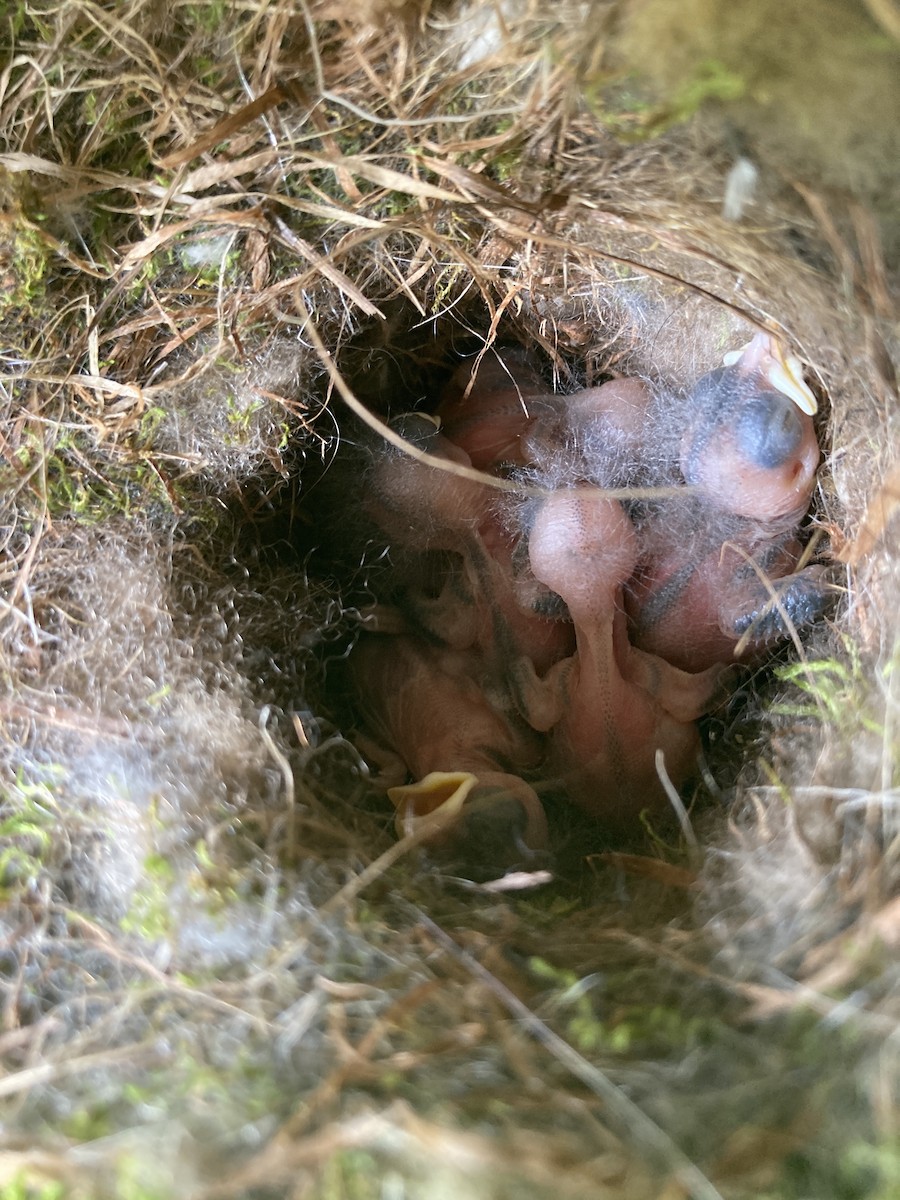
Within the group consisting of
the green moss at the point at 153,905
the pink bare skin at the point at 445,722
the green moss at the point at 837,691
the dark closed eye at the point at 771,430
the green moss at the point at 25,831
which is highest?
the dark closed eye at the point at 771,430

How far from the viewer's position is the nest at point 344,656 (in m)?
0.59

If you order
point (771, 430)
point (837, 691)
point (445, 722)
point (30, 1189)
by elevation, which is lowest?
point (445, 722)

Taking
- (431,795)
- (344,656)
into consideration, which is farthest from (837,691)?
(344,656)

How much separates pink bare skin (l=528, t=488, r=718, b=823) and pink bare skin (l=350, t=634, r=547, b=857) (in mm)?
65

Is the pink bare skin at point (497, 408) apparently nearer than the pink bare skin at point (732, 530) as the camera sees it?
No

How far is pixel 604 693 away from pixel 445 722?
0.71 feet

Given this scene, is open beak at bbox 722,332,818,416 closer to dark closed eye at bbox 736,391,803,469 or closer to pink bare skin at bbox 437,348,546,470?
dark closed eye at bbox 736,391,803,469

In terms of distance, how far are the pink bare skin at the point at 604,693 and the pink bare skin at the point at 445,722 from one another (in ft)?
0.21

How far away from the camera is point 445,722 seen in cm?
119

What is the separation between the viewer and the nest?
23.2 inches

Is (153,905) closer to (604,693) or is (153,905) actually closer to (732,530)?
(604,693)

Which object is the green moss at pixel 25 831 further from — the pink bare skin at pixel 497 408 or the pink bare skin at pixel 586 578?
the pink bare skin at pixel 497 408

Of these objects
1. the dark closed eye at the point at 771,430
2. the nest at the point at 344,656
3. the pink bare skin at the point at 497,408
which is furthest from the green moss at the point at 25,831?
the dark closed eye at the point at 771,430

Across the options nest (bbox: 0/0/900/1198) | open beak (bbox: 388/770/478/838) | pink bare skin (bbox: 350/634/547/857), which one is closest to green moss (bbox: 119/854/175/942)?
nest (bbox: 0/0/900/1198)
